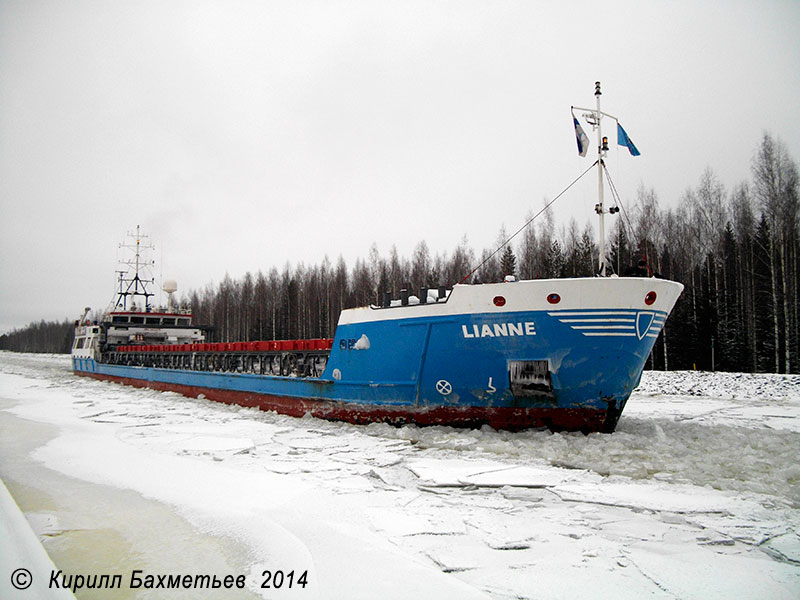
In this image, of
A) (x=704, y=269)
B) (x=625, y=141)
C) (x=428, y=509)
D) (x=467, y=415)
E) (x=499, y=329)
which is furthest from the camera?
(x=704, y=269)

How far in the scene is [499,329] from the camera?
22.6 feet

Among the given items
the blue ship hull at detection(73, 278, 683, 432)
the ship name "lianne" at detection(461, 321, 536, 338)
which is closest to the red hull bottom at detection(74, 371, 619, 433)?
the blue ship hull at detection(73, 278, 683, 432)

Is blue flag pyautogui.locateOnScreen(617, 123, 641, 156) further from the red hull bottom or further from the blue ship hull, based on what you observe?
the red hull bottom

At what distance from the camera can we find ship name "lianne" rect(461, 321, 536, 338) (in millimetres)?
6727

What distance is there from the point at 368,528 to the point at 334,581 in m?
0.87

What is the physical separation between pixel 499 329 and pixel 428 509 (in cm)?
337

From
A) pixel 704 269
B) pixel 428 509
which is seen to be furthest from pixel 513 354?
pixel 704 269

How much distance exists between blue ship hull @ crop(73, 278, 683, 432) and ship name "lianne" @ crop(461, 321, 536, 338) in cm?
1

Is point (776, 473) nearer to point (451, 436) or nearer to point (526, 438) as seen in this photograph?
point (526, 438)

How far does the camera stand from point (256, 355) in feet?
40.3

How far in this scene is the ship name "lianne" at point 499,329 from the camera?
6.73 meters

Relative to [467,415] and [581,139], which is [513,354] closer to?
[467,415]

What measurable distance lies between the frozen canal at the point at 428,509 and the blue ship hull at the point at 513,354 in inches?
16.3

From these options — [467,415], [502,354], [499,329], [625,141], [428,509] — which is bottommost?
[428,509]
